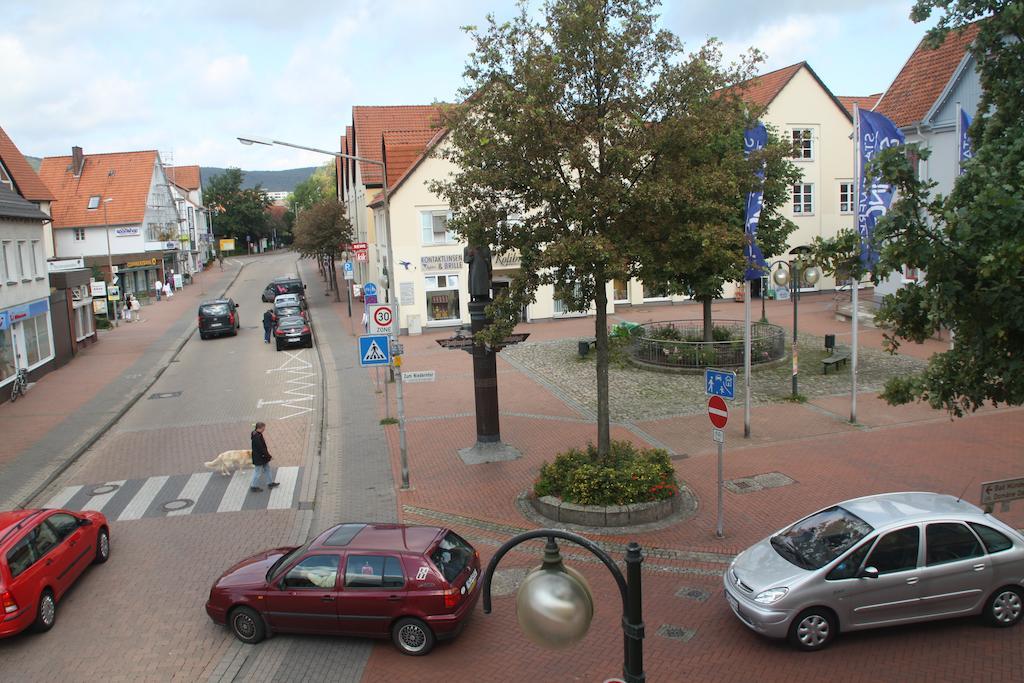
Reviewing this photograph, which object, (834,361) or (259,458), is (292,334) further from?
(834,361)

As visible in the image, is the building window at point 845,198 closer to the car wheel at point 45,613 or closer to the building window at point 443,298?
the building window at point 443,298

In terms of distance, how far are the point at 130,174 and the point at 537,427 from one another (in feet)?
177

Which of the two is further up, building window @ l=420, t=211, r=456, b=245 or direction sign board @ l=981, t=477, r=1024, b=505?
building window @ l=420, t=211, r=456, b=245

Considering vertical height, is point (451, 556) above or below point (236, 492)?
above

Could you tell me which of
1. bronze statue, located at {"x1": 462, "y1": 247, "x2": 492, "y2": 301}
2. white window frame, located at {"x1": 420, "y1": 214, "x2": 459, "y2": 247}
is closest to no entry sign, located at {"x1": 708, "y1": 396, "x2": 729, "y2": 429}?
bronze statue, located at {"x1": 462, "y1": 247, "x2": 492, "y2": 301}

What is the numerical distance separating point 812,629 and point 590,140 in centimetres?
789

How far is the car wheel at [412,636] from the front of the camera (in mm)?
9469

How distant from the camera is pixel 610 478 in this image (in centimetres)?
1330

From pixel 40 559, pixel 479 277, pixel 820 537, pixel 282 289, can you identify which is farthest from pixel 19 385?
pixel 282 289

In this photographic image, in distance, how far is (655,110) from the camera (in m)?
13.3

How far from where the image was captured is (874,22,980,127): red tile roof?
27188mm

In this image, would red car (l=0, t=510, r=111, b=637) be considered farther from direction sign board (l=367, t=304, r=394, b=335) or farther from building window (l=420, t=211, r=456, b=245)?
building window (l=420, t=211, r=456, b=245)

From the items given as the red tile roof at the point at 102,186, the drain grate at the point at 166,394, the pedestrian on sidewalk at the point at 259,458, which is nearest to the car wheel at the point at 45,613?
the pedestrian on sidewalk at the point at 259,458

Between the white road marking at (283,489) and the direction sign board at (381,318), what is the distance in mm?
3644
